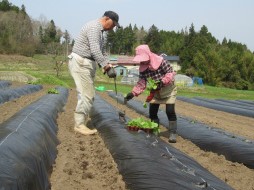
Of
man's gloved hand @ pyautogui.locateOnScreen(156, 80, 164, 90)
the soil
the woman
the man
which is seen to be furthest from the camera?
man's gloved hand @ pyautogui.locateOnScreen(156, 80, 164, 90)

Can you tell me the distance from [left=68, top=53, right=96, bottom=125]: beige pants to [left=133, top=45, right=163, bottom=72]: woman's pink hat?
0.74 meters

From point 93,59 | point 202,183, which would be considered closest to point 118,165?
point 202,183

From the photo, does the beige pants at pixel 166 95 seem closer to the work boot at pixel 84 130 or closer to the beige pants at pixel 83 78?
the beige pants at pixel 83 78

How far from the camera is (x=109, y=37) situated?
3561 inches

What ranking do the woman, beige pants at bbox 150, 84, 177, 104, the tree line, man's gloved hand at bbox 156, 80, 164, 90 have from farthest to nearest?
the tree line, beige pants at bbox 150, 84, 177, 104, man's gloved hand at bbox 156, 80, 164, 90, the woman

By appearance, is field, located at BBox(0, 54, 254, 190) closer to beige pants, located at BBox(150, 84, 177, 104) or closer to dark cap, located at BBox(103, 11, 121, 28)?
beige pants, located at BBox(150, 84, 177, 104)

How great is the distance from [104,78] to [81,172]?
121 ft

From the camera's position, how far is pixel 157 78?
5.73m

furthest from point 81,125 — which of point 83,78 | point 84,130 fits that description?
point 83,78

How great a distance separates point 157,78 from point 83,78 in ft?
3.79

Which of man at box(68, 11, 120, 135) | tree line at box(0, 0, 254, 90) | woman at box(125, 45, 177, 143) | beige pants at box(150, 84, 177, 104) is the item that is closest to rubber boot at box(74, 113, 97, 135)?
man at box(68, 11, 120, 135)

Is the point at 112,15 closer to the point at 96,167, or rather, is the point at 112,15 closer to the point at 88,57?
the point at 88,57

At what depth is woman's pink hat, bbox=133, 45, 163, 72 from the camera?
550 cm

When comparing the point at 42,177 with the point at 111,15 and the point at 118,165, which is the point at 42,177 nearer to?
the point at 118,165
